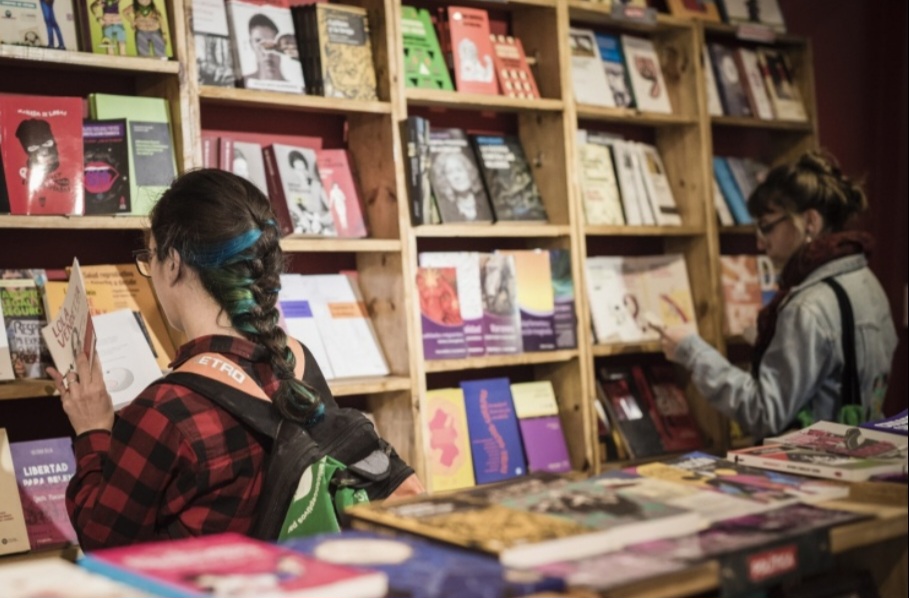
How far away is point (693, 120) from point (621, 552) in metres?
3.61

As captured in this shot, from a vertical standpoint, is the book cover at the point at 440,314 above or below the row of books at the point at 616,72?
below

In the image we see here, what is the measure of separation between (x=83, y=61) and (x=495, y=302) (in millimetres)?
1720

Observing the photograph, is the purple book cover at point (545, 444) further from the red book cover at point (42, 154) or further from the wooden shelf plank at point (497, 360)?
the red book cover at point (42, 154)

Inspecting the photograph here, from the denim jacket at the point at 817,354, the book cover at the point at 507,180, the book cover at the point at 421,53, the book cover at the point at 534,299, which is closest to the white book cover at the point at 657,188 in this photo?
the book cover at the point at 507,180

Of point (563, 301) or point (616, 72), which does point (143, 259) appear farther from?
point (616, 72)

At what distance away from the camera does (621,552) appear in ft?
4.62

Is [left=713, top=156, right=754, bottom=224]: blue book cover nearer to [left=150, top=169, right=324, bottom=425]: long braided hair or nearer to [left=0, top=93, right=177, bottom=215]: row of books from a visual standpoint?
[left=0, top=93, right=177, bottom=215]: row of books

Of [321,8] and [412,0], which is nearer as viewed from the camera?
[321,8]

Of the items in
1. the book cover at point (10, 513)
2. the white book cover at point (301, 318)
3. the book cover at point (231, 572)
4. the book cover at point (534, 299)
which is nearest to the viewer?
the book cover at point (231, 572)

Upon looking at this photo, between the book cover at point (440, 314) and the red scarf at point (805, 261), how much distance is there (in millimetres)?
1073

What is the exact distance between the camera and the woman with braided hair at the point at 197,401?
2.02m

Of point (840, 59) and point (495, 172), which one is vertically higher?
point (840, 59)

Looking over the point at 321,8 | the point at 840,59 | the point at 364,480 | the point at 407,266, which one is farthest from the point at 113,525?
the point at 840,59

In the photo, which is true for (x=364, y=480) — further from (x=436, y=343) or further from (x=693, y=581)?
(x=436, y=343)
